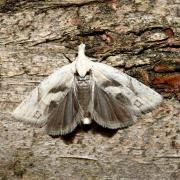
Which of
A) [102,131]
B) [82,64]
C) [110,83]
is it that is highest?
[82,64]

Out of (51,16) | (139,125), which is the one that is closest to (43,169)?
(139,125)

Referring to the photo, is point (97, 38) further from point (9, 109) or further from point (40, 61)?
point (9, 109)

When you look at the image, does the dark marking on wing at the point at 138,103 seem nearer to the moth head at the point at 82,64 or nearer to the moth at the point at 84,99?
the moth at the point at 84,99

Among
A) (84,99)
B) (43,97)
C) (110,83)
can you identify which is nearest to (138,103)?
(110,83)

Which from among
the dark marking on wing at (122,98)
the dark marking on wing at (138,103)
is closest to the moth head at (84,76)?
the dark marking on wing at (122,98)

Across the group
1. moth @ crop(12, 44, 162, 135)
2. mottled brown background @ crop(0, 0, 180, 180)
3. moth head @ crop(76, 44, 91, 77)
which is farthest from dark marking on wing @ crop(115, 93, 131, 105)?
moth head @ crop(76, 44, 91, 77)

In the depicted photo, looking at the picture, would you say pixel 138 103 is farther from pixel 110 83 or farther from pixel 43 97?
pixel 43 97
